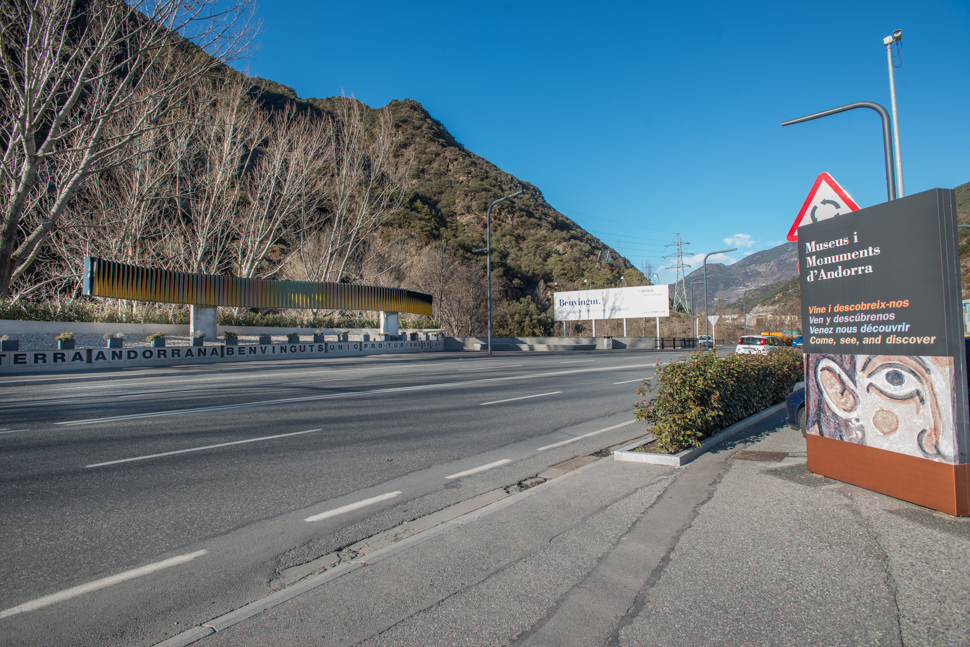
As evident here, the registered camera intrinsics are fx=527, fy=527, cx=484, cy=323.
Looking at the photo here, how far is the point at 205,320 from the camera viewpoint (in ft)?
87.7

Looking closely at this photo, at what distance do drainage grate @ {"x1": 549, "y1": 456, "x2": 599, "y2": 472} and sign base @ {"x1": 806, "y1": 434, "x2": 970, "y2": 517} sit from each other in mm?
2344

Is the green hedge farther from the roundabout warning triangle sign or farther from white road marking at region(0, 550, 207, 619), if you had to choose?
white road marking at region(0, 550, 207, 619)

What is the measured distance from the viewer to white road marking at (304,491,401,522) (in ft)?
14.9

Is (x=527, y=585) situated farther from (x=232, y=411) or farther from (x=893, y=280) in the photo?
(x=232, y=411)

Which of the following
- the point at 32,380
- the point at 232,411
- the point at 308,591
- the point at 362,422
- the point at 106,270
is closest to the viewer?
the point at 308,591

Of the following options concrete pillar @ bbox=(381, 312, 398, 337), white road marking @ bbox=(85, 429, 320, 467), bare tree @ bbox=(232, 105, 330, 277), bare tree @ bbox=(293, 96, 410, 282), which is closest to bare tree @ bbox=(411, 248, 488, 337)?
bare tree @ bbox=(293, 96, 410, 282)

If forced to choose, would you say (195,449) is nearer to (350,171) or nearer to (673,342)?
(350,171)

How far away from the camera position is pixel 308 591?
3.25 m

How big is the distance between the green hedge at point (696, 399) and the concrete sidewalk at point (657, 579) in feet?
4.44

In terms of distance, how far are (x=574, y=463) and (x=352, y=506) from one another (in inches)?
110

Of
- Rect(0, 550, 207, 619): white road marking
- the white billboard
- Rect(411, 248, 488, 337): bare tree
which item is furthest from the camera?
the white billboard

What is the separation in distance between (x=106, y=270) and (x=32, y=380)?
8.62m

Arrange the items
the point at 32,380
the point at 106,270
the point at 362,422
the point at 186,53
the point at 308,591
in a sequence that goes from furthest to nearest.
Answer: the point at 106,270 < the point at 186,53 < the point at 32,380 < the point at 362,422 < the point at 308,591

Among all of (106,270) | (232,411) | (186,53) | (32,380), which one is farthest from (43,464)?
(106,270)
